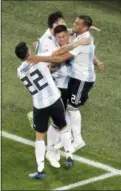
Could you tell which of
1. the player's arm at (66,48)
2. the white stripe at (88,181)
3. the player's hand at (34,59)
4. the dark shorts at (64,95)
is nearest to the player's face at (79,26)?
the player's arm at (66,48)

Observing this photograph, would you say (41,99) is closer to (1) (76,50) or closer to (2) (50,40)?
(1) (76,50)

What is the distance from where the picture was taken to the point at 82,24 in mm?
12078

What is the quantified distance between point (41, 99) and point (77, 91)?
1205 mm

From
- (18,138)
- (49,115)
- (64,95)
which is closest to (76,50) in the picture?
(64,95)

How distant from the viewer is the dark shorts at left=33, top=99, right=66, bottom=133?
37.7 feet

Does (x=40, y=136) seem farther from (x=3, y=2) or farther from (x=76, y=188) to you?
(x=3, y=2)

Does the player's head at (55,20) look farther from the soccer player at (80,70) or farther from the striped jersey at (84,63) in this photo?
the striped jersey at (84,63)

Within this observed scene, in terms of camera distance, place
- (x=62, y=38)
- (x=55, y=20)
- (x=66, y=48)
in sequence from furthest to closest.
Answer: (x=55, y=20), (x=62, y=38), (x=66, y=48)

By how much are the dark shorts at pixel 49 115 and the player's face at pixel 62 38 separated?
3.50 ft

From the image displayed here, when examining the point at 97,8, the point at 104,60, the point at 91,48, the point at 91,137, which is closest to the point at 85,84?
the point at 91,48

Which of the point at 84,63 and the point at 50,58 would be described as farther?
the point at 84,63

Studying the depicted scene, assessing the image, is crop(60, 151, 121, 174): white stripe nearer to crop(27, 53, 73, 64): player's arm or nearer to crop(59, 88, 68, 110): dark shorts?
crop(59, 88, 68, 110): dark shorts

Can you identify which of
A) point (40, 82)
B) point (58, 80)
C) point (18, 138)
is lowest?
point (18, 138)

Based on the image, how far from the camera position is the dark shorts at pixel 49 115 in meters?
11.5
